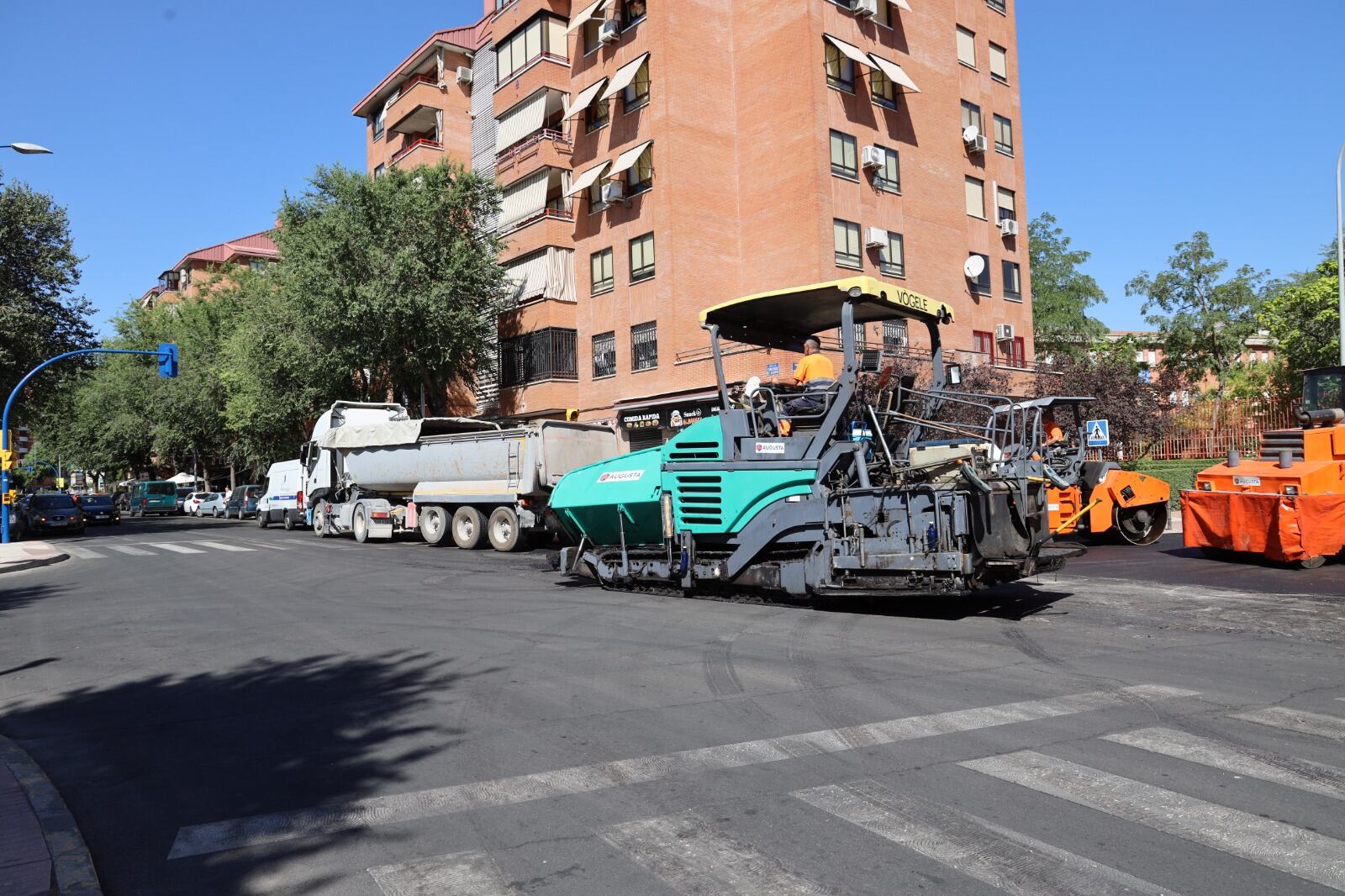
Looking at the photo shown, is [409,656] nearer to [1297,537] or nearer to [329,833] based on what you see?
[329,833]

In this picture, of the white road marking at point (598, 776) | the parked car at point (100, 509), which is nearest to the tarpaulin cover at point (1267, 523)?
the white road marking at point (598, 776)

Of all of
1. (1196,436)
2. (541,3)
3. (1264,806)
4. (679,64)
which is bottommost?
(1264,806)

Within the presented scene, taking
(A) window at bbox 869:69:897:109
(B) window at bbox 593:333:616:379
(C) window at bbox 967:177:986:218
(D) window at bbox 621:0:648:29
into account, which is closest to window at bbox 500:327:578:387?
(B) window at bbox 593:333:616:379

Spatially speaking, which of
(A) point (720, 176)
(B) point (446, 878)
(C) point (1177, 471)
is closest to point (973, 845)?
(B) point (446, 878)

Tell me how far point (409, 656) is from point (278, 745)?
8.31 feet

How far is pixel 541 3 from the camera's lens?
31625 millimetres

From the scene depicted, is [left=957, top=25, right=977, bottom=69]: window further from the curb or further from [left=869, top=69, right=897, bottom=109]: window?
the curb

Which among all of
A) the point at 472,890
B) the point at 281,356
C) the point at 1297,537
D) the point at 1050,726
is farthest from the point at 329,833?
the point at 281,356

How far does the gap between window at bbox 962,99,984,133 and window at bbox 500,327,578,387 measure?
15.9m

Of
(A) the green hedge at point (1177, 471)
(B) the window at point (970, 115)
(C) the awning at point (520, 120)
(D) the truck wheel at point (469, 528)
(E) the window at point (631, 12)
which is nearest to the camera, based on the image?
(D) the truck wheel at point (469, 528)

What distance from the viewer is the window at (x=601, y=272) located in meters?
30.2

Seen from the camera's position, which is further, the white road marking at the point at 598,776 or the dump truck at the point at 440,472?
the dump truck at the point at 440,472

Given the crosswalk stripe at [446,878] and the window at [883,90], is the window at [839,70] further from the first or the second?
the crosswalk stripe at [446,878]

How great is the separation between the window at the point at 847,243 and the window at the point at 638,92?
285 inches
